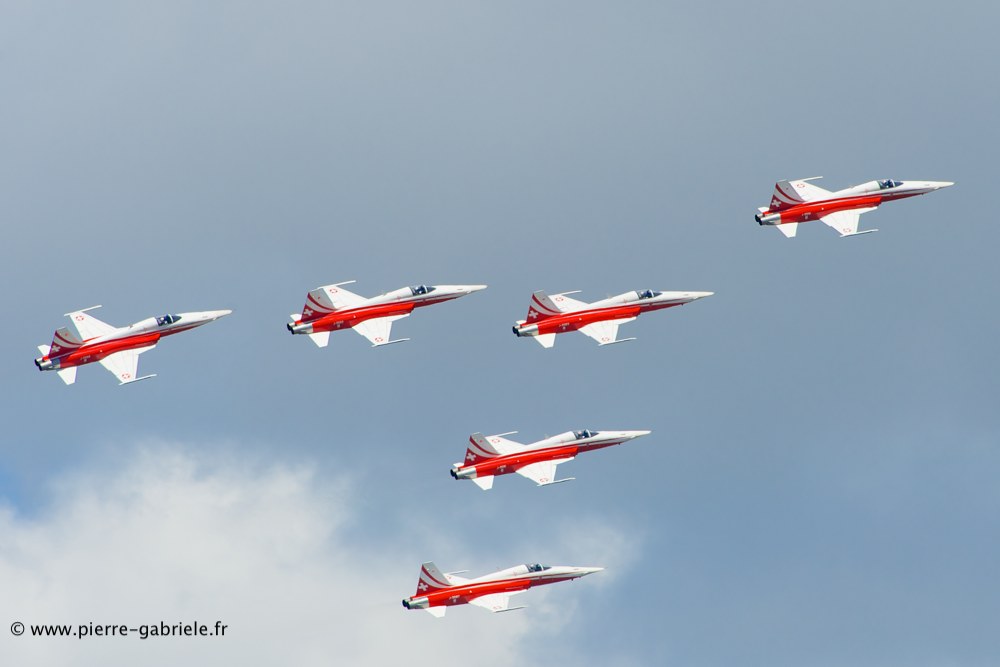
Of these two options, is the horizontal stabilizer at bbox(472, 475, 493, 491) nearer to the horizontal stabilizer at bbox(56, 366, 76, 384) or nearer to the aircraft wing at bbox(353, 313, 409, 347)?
the aircraft wing at bbox(353, 313, 409, 347)

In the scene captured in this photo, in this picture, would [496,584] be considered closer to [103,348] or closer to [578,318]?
[578,318]

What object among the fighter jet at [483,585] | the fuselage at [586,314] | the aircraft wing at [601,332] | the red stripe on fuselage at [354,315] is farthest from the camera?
the aircraft wing at [601,332]

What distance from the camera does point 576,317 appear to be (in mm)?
194750

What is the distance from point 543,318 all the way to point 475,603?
26826 mm

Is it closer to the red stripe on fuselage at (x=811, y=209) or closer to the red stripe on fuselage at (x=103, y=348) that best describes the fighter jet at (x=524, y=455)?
the red stripe on fuselage at (x=811, y=209)

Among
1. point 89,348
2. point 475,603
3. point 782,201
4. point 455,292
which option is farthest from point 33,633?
point 782,201

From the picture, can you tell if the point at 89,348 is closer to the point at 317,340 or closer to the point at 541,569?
the point at 317,340

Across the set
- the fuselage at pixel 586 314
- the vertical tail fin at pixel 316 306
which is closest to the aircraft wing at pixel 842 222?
the fuselage at pixel 586 314

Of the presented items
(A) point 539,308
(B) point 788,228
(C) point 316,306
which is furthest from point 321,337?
(B) point 788,228

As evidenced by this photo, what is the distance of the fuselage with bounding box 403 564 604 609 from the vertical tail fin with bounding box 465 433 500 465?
1033 cm

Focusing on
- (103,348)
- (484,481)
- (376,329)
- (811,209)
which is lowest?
(484,481)

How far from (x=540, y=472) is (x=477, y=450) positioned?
635cm

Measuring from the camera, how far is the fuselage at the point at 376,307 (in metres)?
191

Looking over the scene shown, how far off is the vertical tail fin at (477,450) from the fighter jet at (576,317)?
11.4m
